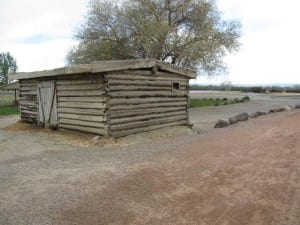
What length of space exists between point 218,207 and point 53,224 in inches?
92.0

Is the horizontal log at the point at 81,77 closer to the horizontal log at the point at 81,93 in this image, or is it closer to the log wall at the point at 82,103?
the log wall at the point at 82,103

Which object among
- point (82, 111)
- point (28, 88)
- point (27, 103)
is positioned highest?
point (28, 88)

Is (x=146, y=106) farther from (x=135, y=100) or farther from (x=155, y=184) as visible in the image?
(x=155, y=184)

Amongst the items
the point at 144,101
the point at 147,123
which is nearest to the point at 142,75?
the point at 144,101

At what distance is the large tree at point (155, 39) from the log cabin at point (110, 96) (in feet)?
36.8

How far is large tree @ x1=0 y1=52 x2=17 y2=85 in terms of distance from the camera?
5171cm

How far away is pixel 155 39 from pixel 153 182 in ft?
64.3

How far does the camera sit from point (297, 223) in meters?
4.55

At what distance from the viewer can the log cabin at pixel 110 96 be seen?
11.3m

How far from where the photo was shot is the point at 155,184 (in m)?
6.28

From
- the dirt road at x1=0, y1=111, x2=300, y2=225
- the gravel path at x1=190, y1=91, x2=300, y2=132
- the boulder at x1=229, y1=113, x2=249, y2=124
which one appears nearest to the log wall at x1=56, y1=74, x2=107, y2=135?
the dirt road at x1=0, y1=111, x2=300, y2=225

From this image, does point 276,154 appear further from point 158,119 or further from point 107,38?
point 107,38

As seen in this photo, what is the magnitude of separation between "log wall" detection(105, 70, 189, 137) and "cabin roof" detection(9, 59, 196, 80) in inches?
9.8

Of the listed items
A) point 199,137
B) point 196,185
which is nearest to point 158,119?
point 199,137
